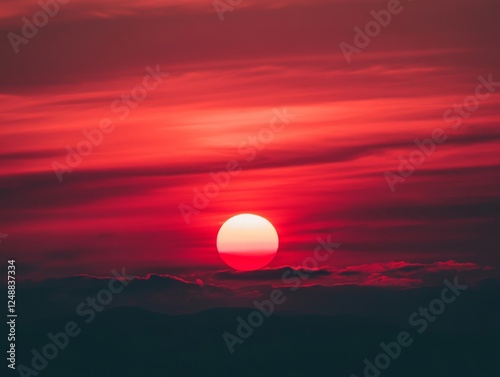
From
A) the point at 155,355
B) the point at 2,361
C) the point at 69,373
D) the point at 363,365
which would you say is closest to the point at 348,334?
the point at 363,365

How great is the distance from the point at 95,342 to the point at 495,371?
83.9 metres

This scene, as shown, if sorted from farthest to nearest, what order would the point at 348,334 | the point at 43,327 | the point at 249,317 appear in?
the point at 348,334
the point at 249,317
the point at 43,327

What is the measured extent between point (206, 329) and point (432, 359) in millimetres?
47751

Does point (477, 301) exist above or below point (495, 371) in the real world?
above

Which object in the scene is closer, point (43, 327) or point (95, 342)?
point (43, 327)

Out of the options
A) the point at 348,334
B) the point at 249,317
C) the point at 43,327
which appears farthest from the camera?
the point at 348,334

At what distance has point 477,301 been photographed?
19900 centimetres

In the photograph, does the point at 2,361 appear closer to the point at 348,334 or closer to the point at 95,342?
the point at 95,342

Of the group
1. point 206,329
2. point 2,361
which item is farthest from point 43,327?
point 206,329

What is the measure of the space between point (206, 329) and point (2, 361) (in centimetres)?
4643

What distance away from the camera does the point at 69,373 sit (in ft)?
621

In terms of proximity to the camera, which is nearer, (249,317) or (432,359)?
(249,317)

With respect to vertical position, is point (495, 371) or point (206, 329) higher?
point (206, 329)

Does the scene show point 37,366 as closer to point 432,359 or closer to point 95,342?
point 95,342
